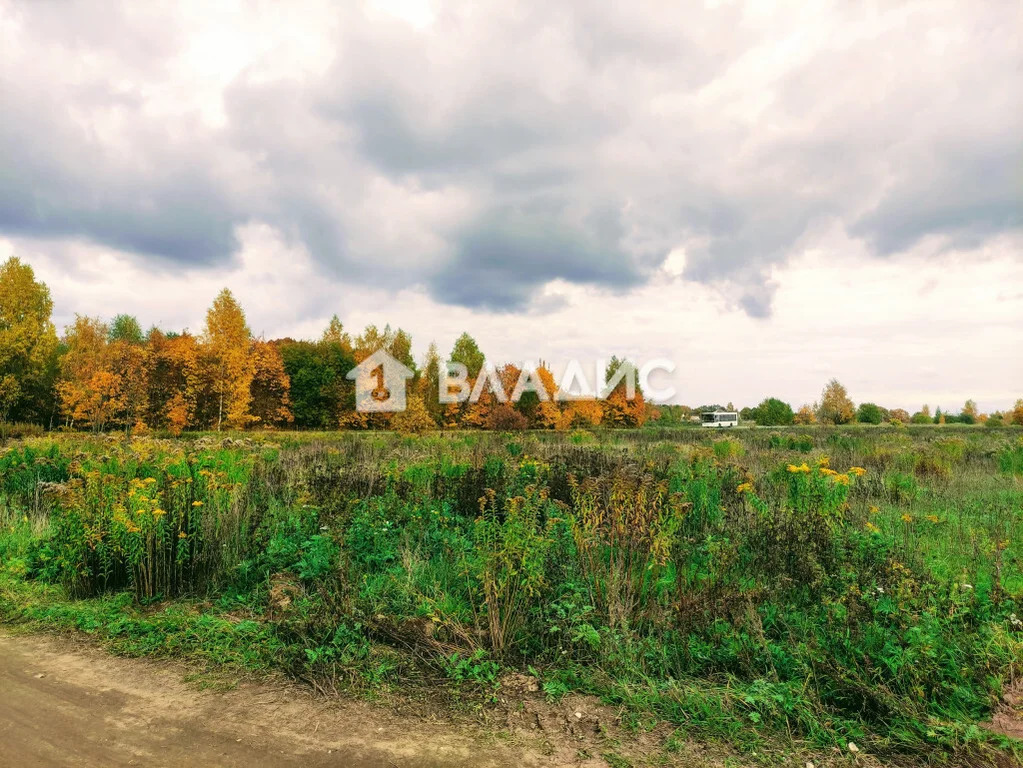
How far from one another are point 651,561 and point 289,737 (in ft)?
9.59

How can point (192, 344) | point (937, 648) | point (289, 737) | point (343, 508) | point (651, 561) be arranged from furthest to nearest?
point (192, 344) → point (343, 508) → point (651, 561) → point (937, 648) → point (289, 737)

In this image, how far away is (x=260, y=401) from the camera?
4194cm

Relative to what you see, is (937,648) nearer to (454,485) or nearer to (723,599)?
(723,599)

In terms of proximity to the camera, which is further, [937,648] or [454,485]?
[454,485]

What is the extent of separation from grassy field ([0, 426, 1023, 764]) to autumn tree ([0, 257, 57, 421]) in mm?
35127

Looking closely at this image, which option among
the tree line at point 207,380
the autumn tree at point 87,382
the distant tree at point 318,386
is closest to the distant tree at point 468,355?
the tree line at point 207,380

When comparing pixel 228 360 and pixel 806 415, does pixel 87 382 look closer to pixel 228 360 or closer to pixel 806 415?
pixel 228 360

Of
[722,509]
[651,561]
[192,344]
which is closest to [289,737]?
[651,561]

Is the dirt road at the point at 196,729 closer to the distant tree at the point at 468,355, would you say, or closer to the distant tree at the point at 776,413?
the distant tree at the point at 468,355

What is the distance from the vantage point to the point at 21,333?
1356 inches

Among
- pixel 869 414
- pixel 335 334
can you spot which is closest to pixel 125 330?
pixel 335 334

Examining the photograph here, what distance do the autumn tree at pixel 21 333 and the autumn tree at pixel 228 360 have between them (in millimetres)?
9794

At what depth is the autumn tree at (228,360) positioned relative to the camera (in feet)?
113

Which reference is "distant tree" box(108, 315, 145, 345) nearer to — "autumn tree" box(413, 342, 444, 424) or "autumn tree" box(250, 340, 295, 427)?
"autumn tree" box(250, 340, 295, 427)
